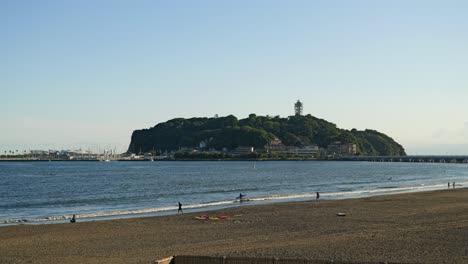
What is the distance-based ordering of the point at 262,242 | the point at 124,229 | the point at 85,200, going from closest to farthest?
the point at 262,242 < the point at 124,229 < the point at 85,200

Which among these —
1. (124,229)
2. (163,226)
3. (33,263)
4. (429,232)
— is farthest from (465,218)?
(33,263)

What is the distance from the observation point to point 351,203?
46.0 m

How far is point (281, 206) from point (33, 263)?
2568cm

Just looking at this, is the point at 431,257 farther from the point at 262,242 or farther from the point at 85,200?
the point at 85,200

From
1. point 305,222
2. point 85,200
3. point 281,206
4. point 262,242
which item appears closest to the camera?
point 262,242

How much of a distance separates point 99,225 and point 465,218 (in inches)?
850

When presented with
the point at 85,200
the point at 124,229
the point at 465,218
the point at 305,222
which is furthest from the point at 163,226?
the point at 85,200

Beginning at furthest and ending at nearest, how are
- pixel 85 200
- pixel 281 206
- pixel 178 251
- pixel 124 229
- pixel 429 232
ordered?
pixel 85 200, pixel 281 206, pixel 124 229, pixel 429 232, pixel 178 251

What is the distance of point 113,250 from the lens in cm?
2358

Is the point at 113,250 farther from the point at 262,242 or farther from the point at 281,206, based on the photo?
the point at 281,206

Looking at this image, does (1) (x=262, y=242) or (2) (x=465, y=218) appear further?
(2) (x=465, y=218)

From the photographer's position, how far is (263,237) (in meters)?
26.5

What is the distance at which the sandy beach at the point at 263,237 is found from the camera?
2152cm

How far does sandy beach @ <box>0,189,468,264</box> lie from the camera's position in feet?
70.6
